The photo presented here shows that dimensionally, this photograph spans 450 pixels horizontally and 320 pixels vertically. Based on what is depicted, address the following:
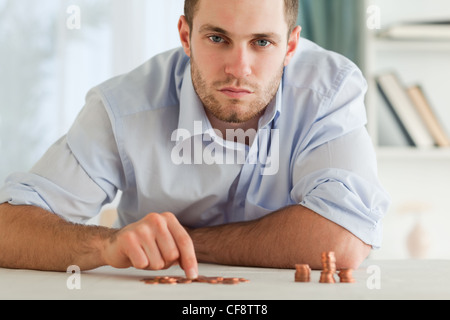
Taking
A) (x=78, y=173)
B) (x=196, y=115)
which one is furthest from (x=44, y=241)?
(x=196, y=115)

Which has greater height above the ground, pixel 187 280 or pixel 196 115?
pixel 196 115

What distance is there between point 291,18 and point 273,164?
0.37 meters

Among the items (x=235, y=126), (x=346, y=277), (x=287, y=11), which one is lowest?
(x=346, y=277)

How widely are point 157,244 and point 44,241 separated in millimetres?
316

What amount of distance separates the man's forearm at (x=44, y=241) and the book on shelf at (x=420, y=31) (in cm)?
177

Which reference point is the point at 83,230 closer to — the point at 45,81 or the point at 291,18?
the point at 291,18

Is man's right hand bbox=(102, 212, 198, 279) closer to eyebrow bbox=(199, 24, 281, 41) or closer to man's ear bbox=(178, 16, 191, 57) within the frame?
eyebrow bbox=(199, 24, 281, 41)

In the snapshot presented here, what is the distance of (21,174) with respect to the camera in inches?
57.4

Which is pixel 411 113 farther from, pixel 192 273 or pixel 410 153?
pixel 192 273

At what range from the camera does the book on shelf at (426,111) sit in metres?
2.63

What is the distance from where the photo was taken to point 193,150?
153 centimetres

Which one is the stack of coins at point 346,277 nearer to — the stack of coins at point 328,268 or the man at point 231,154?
the stack of coins at point 328,268

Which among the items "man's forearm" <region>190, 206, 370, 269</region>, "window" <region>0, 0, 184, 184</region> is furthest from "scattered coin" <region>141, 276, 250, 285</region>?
"window" <region>0, 0, 184, 184</region>
